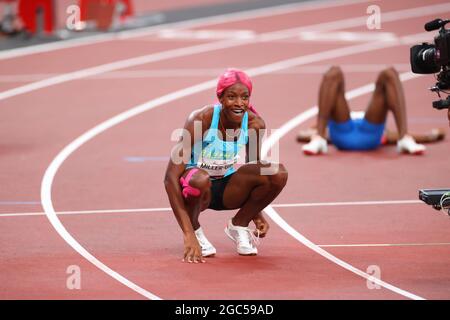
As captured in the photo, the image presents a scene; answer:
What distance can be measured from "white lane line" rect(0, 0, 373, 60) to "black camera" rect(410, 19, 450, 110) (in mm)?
10639

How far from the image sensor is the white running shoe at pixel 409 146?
424 inches

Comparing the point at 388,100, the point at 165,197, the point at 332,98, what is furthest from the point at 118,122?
the point at 165,197

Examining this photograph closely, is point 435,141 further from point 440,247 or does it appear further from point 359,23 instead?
point 359,23

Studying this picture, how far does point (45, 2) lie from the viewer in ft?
60.4

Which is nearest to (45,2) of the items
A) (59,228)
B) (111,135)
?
(111,135)

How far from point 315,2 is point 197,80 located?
9030 millimetres

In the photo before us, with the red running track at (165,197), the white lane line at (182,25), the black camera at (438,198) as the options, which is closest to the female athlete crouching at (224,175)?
the red running track at (165,197)

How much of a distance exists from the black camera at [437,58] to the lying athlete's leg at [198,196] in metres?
→ 1.58

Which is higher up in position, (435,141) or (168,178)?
(168,178)

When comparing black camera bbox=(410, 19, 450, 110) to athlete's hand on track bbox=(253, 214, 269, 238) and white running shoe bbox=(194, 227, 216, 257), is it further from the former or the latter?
white running shoe bbox=(194, 227, 216, 257)

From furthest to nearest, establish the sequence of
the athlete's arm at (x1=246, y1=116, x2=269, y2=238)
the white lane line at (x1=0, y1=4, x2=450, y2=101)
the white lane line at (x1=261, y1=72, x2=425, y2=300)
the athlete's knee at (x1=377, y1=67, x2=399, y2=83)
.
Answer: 1. the white lane line at (x1=0, y1=4, x2=450, y2=101)
2. the athlete's knee at (x1=377, y1=67, x2=399, y2=83)
3. the athlete's arm at (x1=246, y1=116, x2=269, y2=238)
4. the white lane line at (x1=261, y1=72, x2=425, y2=300)

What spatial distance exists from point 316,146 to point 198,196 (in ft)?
13.0

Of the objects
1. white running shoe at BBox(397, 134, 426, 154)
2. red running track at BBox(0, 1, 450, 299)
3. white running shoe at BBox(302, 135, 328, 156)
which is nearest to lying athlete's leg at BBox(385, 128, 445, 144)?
red running track at BBox(0, 1, 450, 299)

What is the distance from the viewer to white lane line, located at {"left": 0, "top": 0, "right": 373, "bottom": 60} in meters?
17.5
